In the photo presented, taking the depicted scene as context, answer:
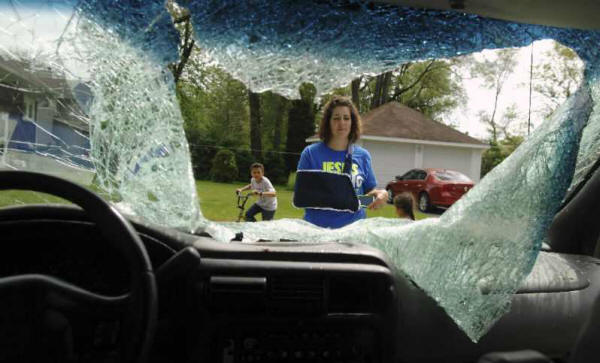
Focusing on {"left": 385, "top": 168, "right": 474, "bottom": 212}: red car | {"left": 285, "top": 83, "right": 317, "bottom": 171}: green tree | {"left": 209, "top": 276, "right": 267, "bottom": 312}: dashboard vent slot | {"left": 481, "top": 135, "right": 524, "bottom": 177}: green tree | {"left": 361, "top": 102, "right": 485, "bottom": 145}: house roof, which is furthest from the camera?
{"left": 285, "top": 83, "right": 317, "bottom": 171}: green tree

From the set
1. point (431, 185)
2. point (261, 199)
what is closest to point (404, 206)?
point (261, 199)

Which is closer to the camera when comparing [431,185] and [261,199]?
[261,199]

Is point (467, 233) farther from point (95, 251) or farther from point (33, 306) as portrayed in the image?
point (33, 306)

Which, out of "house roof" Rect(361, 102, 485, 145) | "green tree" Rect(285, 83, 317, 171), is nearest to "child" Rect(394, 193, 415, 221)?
"house roof" Rect(361, 102, 485, 145)

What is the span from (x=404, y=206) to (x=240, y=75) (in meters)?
1.74

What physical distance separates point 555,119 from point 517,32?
0.37m

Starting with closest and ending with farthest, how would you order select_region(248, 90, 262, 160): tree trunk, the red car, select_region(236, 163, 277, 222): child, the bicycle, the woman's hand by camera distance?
the woman's hand, select_region(236, 163, 277, 222): child, the bicycle, the red car, select_region(248, 90, 262, 160): tree trunk

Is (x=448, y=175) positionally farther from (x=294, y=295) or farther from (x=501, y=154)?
(x=294, y=295)

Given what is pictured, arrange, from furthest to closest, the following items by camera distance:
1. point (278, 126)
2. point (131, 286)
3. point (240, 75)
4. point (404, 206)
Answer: point (278, 126)
point (404, 206)
point (240, 75)
point (131, 286)

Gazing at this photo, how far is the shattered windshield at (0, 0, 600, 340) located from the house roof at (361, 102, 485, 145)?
14.6 m

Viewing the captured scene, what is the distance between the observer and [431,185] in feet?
30.2

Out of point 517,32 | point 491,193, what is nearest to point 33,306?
point 491,193

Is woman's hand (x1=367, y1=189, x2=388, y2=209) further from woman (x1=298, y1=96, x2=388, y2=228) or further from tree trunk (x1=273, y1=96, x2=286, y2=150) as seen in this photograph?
tree trunk (x1=273, y1=96, x2=286, y2=150)

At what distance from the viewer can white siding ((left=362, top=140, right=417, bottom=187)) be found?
1659 cm
